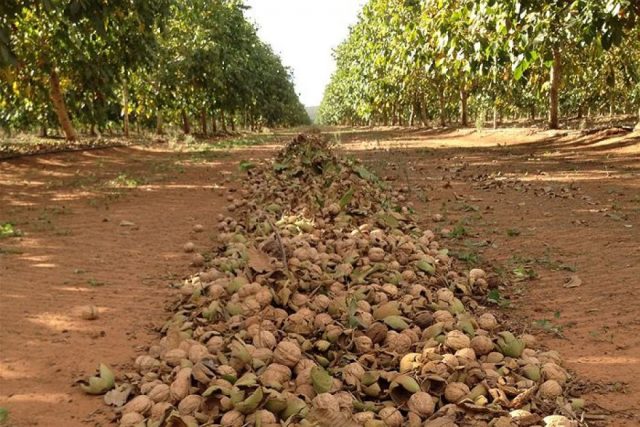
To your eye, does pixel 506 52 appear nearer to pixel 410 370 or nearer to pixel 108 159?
pixel 410 370

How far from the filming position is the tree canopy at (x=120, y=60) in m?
8.44

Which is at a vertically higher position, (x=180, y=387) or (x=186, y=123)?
(x=186, y=123)

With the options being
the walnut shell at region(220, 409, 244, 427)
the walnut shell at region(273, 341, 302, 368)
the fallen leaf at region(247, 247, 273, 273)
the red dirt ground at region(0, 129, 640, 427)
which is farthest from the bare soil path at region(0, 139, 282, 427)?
the walnut shell at region(273, 341, 302, 368)

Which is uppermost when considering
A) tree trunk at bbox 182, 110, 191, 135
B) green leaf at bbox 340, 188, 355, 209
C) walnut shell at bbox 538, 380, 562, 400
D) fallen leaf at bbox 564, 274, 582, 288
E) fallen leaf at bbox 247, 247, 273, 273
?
tree trunk at bbox 182, 110, 191, 135

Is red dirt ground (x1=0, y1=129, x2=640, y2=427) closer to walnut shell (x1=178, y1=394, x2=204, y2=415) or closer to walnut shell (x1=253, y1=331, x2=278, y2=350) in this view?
walnut shell (x1=178, y1=394, x2=204, y2=415)

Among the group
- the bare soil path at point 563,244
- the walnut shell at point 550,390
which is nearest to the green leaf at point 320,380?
the walnut shell at point 550,390

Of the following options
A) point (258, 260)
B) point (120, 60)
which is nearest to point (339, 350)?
point (258, 260)

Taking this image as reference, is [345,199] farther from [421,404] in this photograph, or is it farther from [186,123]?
[186,123]

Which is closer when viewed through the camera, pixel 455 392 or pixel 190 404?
pixel 190 404

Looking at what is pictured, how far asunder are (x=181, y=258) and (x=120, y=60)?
Answer: 8569 millimetres

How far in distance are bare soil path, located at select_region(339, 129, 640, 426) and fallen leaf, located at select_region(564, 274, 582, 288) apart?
1cm

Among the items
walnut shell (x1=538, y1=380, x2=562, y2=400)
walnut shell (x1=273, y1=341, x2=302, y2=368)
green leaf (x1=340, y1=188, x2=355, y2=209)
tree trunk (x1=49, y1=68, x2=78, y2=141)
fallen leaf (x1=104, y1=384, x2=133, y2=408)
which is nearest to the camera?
fallen leaf (x1=104, y1=384, x2=133, y2=408)

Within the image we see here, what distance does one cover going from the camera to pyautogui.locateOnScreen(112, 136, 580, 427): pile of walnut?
Result: 2.43m

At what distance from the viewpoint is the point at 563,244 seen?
543 cm
